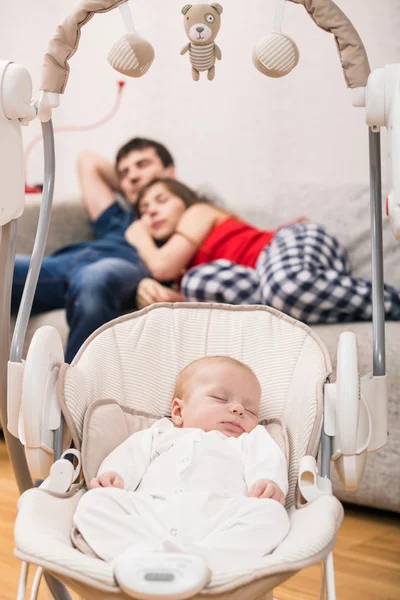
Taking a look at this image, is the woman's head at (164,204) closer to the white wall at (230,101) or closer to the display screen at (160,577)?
the white wall at (230,101)

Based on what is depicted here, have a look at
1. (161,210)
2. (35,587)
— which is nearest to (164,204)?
(161,210)

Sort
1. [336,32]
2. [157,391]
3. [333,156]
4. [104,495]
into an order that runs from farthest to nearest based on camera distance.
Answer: [333,156], [157,391], [336,32], [104,495]

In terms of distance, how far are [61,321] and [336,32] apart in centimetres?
156

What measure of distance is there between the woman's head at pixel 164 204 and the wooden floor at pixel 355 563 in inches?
40.9

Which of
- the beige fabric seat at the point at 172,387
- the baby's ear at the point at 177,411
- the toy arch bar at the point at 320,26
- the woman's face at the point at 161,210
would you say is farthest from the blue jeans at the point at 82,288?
the toy arch bar at the point at 320,26

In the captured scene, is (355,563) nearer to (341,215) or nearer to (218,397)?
(218,397)

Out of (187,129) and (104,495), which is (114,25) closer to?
(187,129)

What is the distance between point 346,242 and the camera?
7.92 feet

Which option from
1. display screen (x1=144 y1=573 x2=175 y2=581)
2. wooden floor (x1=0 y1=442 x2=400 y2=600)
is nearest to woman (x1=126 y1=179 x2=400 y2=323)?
wooden floor (x1=0 y1=442 x2=400 y2=600)

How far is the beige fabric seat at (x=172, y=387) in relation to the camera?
0.96m

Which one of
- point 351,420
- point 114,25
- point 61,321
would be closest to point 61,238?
point 61,321

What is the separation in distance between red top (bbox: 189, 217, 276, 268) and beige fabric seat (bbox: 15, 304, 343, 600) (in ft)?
3.24

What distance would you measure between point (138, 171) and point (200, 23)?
1.59 m

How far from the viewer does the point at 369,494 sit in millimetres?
1976
